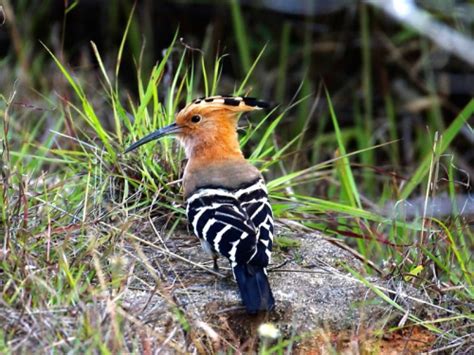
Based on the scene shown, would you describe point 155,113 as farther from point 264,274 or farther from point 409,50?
point 409,50

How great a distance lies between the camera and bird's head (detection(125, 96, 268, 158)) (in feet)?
13.5

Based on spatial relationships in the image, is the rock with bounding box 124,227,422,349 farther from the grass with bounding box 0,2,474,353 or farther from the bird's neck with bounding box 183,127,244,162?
the bird's neck with bounding box 183,127,244,162

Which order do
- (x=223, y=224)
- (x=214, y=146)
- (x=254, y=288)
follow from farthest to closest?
(x=214, y=146) → (x=223, y=224) → (x=254, y=288)

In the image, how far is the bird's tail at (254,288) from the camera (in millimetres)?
3283

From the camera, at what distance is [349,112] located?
7.42 meters

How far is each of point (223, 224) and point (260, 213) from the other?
15 centimetres

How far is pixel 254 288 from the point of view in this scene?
3.32m

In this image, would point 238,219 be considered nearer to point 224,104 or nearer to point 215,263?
point 215,263

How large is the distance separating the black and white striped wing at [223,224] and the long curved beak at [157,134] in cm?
33

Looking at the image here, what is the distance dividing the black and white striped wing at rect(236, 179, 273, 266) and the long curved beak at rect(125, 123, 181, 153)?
1.44ft

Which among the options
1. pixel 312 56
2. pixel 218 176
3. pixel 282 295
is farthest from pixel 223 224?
pixel 312 56

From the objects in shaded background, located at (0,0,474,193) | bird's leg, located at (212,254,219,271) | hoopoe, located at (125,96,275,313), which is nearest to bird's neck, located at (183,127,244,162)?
hoopoe, located at (125,96,275,313)

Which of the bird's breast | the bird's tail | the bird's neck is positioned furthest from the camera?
the bird's neck

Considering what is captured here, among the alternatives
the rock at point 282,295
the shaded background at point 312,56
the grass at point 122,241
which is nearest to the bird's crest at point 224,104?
the grass at point 122,241
